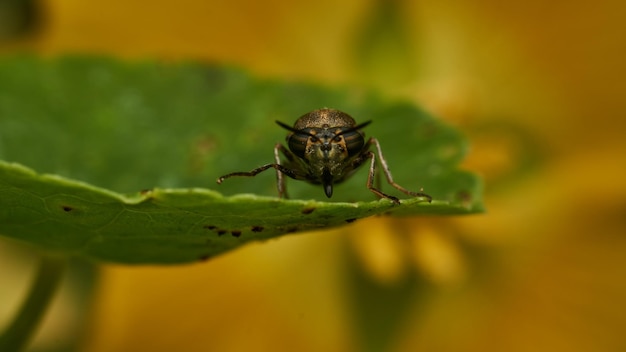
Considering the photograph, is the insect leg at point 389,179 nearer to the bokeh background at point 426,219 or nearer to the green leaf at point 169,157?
the green leaf at point 169,157

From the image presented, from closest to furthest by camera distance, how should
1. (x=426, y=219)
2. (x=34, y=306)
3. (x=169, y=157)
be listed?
1. (x=34, y=306)
2. (x=169, y=157)
3. (x=426, y=219)

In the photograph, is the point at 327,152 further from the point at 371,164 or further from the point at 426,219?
the point at 426,219

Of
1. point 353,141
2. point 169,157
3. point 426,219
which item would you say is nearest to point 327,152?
point 353,141

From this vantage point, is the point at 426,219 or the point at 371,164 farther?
the point at 426,219

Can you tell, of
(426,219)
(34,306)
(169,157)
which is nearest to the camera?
(34,306)

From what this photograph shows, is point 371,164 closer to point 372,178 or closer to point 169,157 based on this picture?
point 372,178

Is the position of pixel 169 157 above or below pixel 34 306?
above

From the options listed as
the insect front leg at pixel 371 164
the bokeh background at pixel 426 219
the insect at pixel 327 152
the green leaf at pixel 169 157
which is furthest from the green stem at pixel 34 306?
the bokeh background at pixel 426 219
